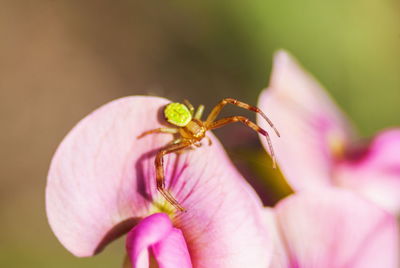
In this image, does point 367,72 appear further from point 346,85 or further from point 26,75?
point 26,75

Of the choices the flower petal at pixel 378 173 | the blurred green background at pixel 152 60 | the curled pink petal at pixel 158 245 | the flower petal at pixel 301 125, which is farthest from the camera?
the blurred green background at pixel 152 60

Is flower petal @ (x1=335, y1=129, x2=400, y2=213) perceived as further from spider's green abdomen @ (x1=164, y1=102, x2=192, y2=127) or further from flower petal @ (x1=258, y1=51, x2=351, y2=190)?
spider's green abdomen @ (x1=164, y1=102, x2=192, y2=127)

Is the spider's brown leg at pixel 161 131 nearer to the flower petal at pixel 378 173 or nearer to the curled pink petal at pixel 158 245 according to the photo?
the curled pink petal at pixel 158 245

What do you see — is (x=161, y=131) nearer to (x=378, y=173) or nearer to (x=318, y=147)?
(x=318, y=147)

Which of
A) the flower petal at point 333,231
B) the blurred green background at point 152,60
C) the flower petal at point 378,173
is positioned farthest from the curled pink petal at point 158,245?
the blurred green background at point 152,60

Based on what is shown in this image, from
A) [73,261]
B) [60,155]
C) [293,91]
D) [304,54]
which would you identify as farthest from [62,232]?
[304,54]

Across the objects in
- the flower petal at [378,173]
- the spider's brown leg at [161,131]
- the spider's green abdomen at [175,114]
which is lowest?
the flower petal at [378,173]

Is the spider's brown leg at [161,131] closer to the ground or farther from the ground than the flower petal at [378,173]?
farther from the ground

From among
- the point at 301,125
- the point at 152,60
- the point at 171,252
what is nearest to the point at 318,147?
the point at 301,125
